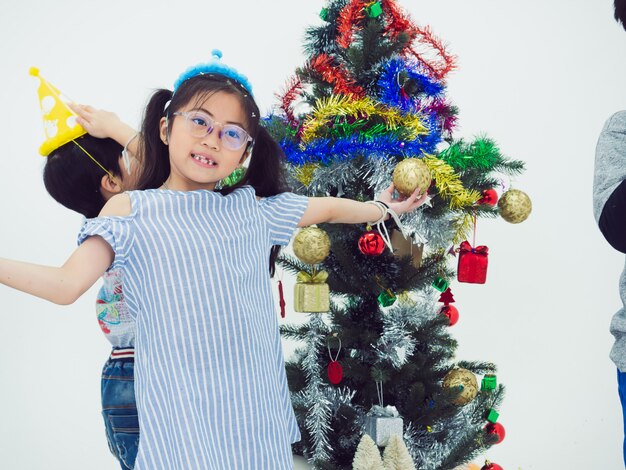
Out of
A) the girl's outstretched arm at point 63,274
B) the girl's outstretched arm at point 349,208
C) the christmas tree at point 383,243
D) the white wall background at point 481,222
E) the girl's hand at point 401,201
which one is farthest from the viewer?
the white wall background at point 481,222

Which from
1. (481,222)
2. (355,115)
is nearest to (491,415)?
(355,115)

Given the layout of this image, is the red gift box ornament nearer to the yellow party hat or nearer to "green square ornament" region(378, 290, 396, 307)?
"green square ornament" region(378, 290, 396, 307)

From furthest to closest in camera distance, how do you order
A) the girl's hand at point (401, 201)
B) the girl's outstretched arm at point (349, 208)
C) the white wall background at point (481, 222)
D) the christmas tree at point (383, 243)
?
1. the white wall background at point (481, 222)
2. the christmas tree at point (383, 243)
3. the girl's hand at point (401, 201)
4. the girl's outstretched arm at point (349, 208)

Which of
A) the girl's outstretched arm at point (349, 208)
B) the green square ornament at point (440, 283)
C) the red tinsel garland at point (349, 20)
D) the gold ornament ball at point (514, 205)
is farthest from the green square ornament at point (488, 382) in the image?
the red tinsel garland at point (349, 20)

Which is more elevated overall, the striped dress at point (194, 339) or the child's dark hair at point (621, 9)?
the child's dark hair at point (621, 9)

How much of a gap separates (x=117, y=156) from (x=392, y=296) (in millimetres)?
540

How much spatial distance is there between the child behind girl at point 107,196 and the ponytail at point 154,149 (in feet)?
0.29

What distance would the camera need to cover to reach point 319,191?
1480mm

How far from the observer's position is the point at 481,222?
2182 millimetres

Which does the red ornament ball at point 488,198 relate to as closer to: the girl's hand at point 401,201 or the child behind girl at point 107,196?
the girl's hand at point 401,201

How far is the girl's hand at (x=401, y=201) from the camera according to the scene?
129 cm

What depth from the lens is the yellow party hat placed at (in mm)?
1259

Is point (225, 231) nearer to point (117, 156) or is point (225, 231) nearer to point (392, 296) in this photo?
point (117, 156)

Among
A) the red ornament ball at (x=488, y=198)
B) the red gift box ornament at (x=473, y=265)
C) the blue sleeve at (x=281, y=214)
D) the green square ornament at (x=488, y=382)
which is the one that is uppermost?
the red ornament ball at (x=488, y=198)
